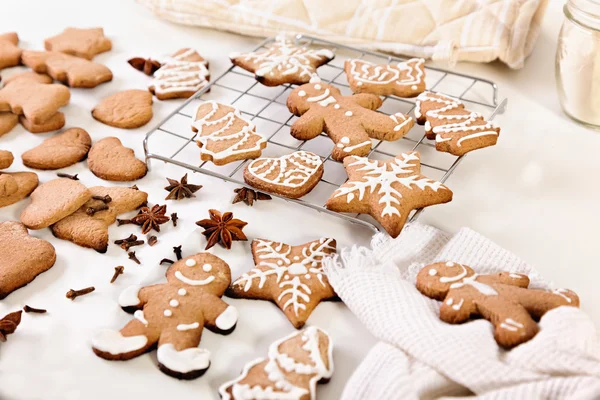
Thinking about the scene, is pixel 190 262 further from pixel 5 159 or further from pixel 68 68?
pixel 68 68

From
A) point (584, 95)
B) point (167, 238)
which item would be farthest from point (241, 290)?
point (584, 95)

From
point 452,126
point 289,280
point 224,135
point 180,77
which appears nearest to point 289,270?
point 289,280

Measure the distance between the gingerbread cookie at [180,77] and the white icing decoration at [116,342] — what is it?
0.67 meters

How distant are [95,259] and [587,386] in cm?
→ 75

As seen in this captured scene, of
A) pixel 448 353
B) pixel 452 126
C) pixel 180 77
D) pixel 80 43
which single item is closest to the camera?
pixel 448 353

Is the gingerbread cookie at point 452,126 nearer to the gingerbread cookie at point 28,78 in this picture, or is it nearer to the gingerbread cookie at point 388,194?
the gingerbread cookie at point 388,194

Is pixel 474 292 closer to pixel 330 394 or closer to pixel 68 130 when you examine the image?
pixel 330 394

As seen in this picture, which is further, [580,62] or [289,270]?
[580,62]

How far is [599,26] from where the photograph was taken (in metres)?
1.28

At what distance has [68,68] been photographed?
5.09 feet

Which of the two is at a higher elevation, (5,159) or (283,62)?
(283,62)

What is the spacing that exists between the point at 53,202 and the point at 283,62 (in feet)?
1.82

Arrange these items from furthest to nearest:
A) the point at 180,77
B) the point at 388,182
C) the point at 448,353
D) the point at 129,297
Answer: the point at 180,77 → the point at 388,182 → the point at 129,297 → the point at 448,353

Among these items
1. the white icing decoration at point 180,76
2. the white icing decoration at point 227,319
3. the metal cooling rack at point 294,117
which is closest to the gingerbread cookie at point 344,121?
the metal cooling rack at point 294,117
